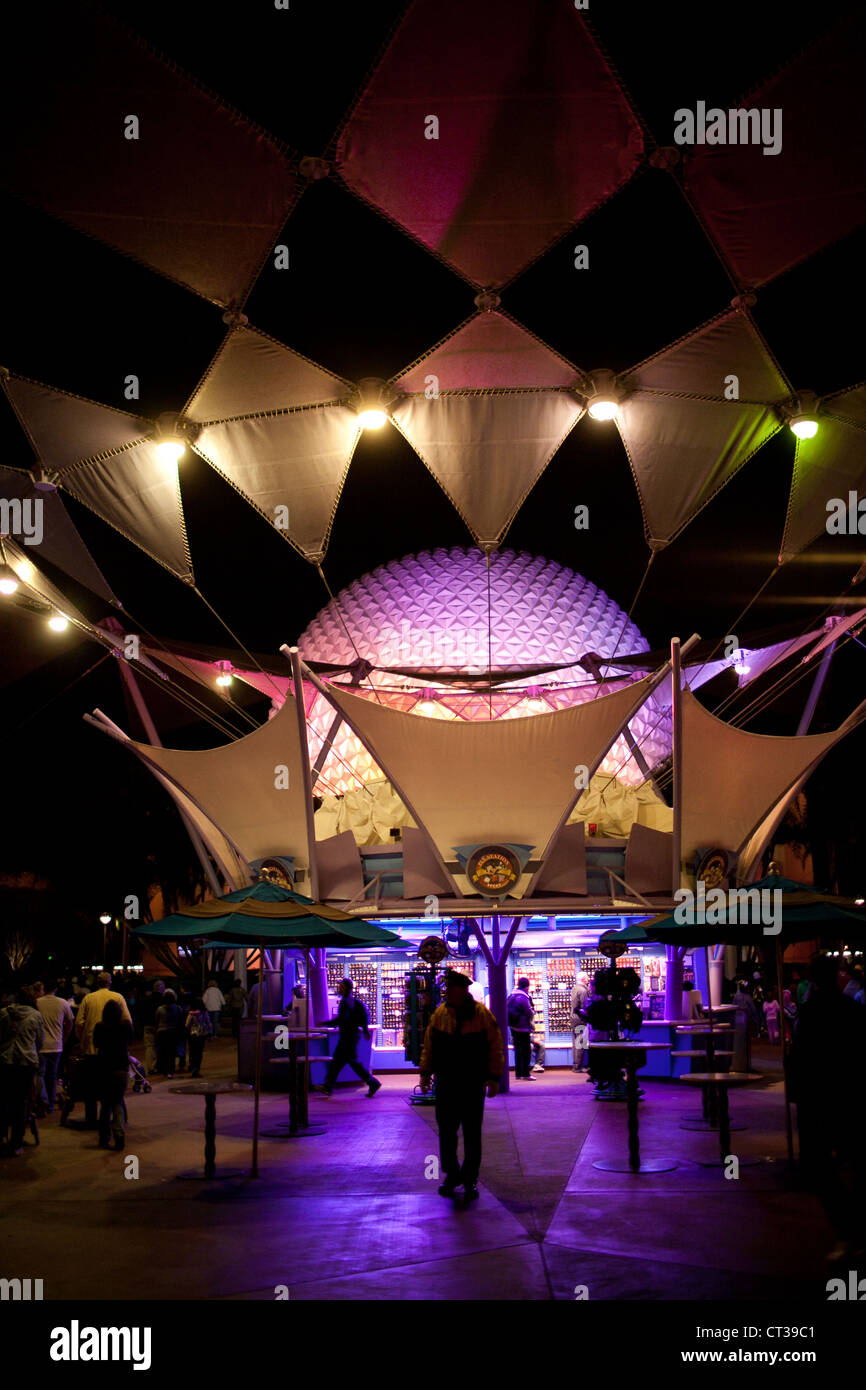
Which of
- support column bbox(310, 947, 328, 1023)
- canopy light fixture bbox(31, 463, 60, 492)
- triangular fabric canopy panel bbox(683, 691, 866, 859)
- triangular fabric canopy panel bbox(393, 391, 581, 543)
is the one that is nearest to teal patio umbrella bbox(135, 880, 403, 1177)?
canopy light fixture bbox(31, 463, 60, 492)

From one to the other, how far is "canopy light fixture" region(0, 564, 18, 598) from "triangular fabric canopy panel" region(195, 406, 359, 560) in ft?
14.1

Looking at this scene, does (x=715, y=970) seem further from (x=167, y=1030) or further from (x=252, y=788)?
(x=167, y=1030)

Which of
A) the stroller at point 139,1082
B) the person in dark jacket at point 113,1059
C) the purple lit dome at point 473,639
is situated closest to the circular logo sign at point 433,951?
the stroller at point 139,1082

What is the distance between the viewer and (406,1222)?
965cm

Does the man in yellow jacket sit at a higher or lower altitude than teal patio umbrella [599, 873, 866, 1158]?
lower

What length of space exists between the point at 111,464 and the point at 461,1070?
13.6 m

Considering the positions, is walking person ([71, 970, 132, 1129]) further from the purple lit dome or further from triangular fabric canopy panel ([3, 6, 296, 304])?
the purple lit dome

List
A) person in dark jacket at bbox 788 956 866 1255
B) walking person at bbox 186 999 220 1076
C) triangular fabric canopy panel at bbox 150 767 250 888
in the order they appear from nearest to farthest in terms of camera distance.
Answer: person in dark jacket at bbox 788 956 866 1255
walking person at bbox 186 999 220 1076
triangular fabric canopy panel at bbox 150 767 250 888

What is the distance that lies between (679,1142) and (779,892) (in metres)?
4.10

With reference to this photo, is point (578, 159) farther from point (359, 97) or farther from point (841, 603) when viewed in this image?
point (841, 603)

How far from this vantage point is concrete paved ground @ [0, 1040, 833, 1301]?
7.60 metres

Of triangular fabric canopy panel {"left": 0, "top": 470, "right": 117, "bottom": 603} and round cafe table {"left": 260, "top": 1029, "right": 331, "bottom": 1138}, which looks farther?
triangular fabric canopy panel {"left": 0, "top": 470, "right": 117, "bottom": 603}

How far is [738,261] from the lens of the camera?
15.6 meters
